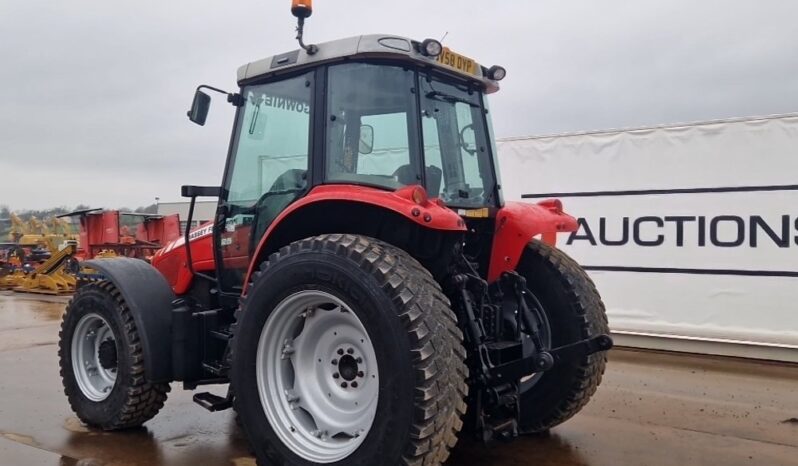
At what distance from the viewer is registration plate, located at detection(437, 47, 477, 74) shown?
4.23 m

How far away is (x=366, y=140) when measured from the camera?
413cm

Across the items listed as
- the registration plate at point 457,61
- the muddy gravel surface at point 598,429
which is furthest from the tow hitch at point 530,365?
the registration plate at point 457,61

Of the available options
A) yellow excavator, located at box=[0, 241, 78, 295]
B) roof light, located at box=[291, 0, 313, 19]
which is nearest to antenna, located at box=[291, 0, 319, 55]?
roof light, located at box=[291, 0, 313, 19]

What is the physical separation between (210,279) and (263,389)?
141 cm

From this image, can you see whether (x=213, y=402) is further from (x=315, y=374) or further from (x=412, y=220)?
(x=412, y=220)

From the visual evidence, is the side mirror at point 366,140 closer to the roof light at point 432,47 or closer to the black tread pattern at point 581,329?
the roof light at point 432,47

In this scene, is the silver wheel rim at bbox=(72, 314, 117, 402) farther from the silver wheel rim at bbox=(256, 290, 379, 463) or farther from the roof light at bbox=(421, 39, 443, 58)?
the roof light at bbox=(421, 39, 443, 58)

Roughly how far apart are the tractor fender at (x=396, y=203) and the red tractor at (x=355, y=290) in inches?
0.5

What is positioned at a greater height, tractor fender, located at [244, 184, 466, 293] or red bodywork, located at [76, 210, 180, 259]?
tractor fender, located at [244, 184, 466, 293]

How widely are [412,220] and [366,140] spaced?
781 millimetres

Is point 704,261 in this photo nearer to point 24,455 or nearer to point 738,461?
point 738,461

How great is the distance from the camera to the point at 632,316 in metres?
8.48

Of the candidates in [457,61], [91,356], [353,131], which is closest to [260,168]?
[353,131]

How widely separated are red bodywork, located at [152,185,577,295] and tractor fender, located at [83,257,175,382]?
237 millimetres
